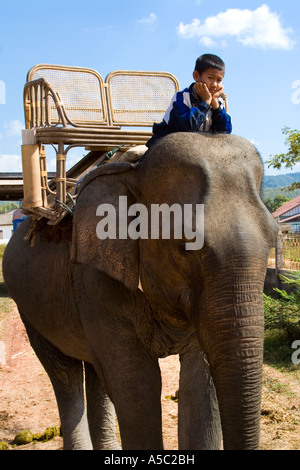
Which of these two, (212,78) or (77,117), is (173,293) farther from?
(77,117)

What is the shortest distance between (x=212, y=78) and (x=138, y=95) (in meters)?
1.53

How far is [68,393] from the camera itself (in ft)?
16.1

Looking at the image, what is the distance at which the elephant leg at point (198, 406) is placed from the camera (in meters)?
3.84

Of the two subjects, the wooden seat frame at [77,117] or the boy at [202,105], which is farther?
the wooden seat frame at [77,117]

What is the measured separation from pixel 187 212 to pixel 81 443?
2698 millimetres

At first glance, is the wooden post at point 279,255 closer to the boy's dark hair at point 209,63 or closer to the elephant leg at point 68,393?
the elephant leg at point 68,393

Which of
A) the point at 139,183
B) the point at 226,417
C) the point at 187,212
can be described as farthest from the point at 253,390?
the point at 139,183

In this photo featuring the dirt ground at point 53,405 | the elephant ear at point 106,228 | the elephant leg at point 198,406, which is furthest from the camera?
the dirt ground at point 53,405

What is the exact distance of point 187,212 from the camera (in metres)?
2.86

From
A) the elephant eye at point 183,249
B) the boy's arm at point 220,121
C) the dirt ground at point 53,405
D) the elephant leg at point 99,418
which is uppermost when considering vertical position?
the boy's arm at point 220,121

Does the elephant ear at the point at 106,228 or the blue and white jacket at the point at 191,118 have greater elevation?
the blue and white jacket at the point at 191,118

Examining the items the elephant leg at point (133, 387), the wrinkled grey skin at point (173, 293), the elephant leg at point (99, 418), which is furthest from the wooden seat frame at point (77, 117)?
the elephant leg at point (99, 418)

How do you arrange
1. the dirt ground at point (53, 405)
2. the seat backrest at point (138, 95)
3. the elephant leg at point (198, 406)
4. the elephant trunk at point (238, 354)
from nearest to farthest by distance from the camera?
the elephant trunk at point (238, 354), the elephant leg at point (198, 406), the seat backrest at point (138, 95), the dirt ground at point (53, 405)

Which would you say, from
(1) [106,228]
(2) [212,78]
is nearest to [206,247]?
(1) [106,228]
